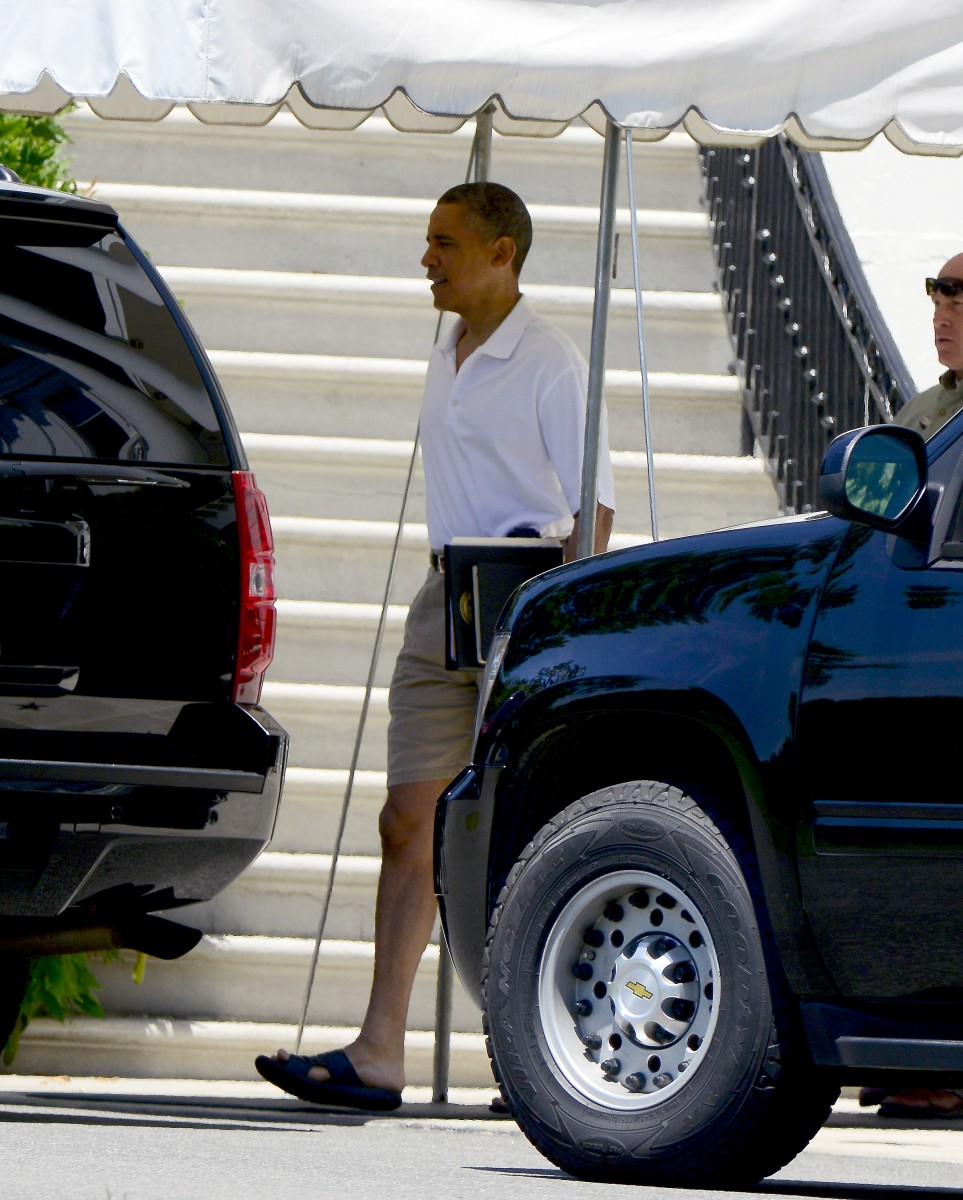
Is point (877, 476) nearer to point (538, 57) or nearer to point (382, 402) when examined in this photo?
point (538, 57)

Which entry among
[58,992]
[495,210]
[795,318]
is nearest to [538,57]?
[495,210]

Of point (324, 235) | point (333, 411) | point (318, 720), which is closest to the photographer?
point (318, 720)

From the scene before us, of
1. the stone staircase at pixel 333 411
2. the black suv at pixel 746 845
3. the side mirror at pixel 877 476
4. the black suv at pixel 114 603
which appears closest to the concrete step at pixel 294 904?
the stone staircase at pixel 333 411

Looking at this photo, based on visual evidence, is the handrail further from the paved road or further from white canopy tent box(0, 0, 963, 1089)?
white canopy tent box(0, 0, 963, 1089)

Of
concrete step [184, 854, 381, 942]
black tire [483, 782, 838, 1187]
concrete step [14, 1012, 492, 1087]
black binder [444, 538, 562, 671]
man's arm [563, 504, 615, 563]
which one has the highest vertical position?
man's arm [563, 504, 615, 563]

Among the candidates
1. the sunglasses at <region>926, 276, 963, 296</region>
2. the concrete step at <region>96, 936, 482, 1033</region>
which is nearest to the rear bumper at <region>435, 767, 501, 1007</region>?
the sunglasses at <region>926, 276, 963, 296</region>

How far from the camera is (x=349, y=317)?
9.60 m

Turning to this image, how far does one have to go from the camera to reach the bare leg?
6.50m

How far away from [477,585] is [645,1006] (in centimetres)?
180

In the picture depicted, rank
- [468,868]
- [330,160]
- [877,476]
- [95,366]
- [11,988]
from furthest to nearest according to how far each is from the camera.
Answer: [330,160], [11,988], [95,366], [468,868], [877,476]

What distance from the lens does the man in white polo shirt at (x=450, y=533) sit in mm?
6523

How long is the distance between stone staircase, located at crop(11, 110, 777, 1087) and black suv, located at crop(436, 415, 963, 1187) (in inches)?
109

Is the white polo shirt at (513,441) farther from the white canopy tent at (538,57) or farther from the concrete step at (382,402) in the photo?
the concrete step at (382,402)

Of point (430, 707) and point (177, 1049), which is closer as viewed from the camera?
point (430, 707)
